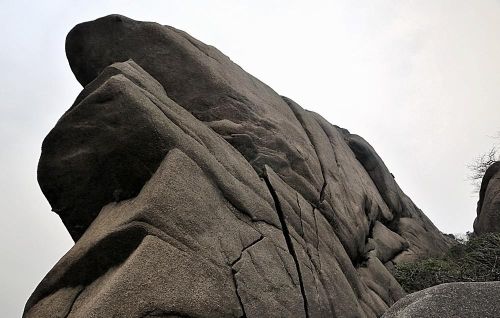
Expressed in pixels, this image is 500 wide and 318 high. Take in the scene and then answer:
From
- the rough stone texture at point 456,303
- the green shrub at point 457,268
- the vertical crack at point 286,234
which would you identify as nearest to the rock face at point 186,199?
the vertical crack at point 286,234

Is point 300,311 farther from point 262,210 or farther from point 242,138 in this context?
point 242,138

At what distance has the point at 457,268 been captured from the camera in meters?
18.0

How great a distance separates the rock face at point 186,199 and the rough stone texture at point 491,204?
8762 millimetres

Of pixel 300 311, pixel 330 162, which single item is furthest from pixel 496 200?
pixel 300 311

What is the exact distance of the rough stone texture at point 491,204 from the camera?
888 inches

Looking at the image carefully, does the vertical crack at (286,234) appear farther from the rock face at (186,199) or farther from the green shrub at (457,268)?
the green shrub at (457,268)

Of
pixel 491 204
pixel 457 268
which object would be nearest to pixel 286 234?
pixel 457 268

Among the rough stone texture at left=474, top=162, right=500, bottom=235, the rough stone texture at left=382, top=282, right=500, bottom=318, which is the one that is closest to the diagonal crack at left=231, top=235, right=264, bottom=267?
the rough stone texture at left=382, top=282, right=500, bottom=318

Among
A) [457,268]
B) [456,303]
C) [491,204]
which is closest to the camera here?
[456,303]

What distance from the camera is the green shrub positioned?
1584 cm

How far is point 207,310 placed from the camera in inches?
329

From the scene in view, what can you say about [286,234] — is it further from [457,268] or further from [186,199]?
[457,268]

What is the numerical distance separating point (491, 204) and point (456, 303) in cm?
1780

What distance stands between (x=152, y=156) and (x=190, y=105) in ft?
15.4
